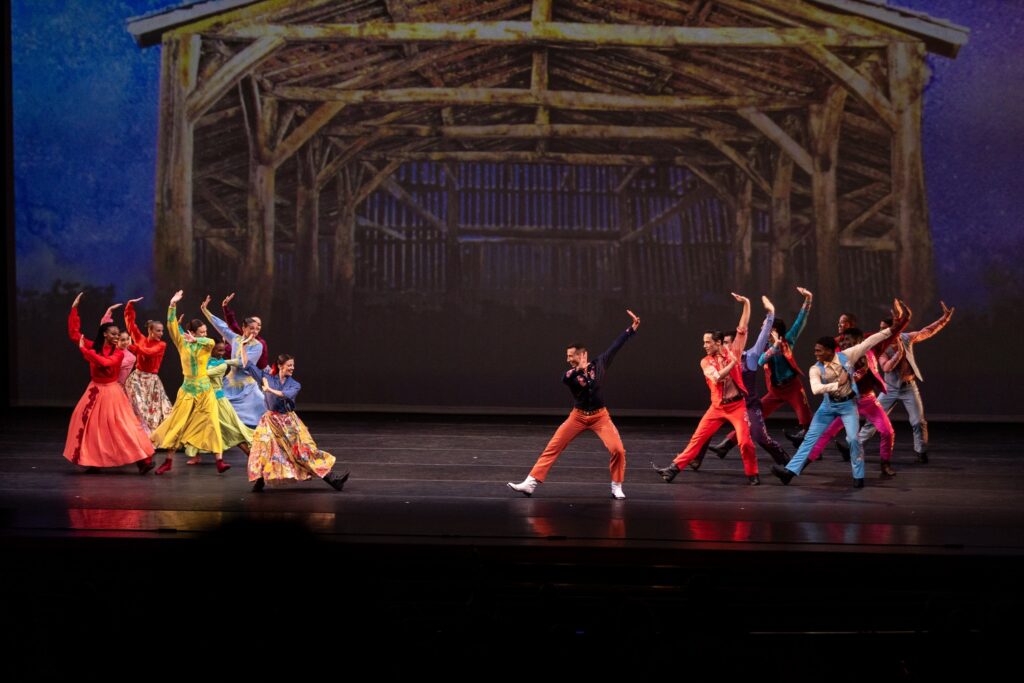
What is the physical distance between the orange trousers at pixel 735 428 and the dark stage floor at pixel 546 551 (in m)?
0.20

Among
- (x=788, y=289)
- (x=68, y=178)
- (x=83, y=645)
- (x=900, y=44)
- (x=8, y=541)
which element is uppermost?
(x=900, y=44)

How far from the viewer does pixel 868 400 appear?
8250mm

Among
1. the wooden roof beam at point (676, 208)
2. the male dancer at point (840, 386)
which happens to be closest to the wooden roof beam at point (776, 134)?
the wooden roof beam at point (676, 208)

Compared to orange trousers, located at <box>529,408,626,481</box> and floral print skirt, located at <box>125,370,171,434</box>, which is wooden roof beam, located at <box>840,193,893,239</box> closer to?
orange trousers, located at <box>529,408,626,481</box>

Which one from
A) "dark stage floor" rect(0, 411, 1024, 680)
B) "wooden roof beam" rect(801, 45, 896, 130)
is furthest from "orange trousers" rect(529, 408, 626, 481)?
"wooden roof beam" rect(801, 45, 896, 130)

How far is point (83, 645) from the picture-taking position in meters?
2.72

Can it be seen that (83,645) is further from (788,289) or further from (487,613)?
(788,289)

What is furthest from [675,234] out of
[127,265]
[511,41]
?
[127,265]

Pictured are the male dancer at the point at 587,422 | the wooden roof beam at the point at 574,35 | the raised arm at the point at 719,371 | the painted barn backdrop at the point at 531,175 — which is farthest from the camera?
the painted barn backdrop at the point at 531,175

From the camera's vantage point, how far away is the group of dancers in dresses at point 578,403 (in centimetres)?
730

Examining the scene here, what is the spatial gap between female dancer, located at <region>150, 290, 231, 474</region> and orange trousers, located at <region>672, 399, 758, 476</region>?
12.7 feet

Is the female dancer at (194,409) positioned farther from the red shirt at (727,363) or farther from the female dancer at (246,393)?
the red shirt at (727,363)

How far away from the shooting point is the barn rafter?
11562mm

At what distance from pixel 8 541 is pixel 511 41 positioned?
8124 mm
